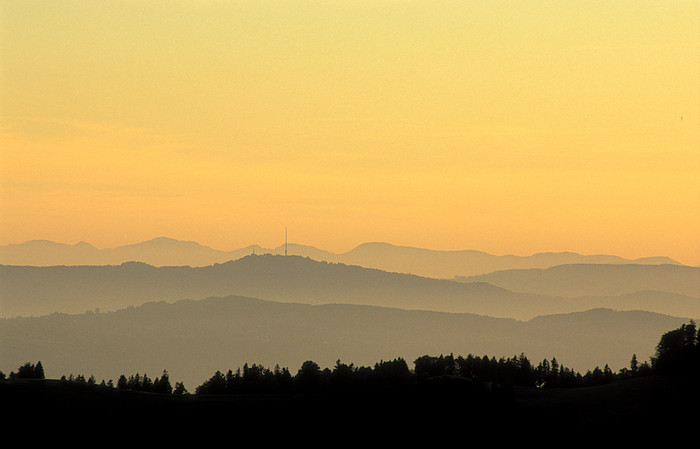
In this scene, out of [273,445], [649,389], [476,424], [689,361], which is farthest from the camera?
[689,361]

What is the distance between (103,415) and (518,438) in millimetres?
62699

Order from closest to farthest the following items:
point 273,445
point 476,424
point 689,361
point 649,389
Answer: point 273,445
point 476,424
point 649,389
point 689,361

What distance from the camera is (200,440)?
15312 centimetres

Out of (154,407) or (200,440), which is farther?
(154,407)

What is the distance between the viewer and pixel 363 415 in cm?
16612

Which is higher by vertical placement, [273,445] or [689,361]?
[689,361]

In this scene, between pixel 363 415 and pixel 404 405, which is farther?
pixel 404 405

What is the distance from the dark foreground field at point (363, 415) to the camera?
155000 millimetres

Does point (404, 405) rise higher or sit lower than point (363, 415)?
higher

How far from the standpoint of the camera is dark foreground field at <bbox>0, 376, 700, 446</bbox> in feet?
509

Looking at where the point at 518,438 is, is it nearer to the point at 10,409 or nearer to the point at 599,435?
the point at 599,435

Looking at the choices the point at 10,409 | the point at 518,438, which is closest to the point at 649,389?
the point at 518,438

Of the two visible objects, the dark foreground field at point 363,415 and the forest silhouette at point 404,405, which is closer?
the dark foreground field at point 363,415

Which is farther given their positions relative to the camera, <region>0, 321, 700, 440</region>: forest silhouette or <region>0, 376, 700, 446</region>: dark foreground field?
<region>0, 321, 700, 440</region>: forest silhouette
